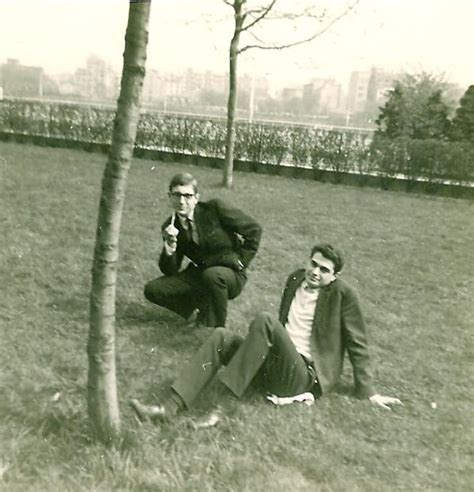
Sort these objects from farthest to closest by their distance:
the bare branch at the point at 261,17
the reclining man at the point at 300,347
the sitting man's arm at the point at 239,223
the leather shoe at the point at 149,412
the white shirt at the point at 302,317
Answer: the bare branch at the point at 261,17 → the sitting man's arm at the point at 239,223 → the white shirt at the point at 302,317 → the reclining man at the point at 300,347 → the leather shoe at the point at 149,412

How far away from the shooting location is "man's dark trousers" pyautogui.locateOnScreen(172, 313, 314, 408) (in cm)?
329

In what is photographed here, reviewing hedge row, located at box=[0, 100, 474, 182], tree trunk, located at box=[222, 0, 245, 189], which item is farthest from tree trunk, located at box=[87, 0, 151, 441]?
hedge row, located at box=[0, 100, 474, 182]

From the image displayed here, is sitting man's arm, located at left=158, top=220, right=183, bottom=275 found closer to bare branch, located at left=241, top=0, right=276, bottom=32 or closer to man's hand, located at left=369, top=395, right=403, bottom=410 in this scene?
man's hand, located at left=369, top=395, right=403, bottom=410

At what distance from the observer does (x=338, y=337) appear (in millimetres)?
3658

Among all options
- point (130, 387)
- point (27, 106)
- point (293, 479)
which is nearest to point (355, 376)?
point (293, 479)

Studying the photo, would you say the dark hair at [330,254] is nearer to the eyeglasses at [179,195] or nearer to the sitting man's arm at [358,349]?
the sitting man's arm at [358,349]

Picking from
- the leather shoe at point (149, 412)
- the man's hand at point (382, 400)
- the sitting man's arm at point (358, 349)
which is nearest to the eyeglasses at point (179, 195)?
the sitting man's arm at point (358, 349)

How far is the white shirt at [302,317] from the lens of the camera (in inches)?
147

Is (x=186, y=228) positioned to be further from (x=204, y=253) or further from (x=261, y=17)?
(x=261, y=17)

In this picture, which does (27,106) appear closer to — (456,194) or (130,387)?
(456,194)

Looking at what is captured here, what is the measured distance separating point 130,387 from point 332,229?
16.5 ft

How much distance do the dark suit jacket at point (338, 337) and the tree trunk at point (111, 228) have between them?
1274mm

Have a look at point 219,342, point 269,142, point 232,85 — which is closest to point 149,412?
point 219,342

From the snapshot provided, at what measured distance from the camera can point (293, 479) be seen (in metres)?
2.87
